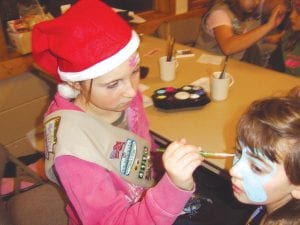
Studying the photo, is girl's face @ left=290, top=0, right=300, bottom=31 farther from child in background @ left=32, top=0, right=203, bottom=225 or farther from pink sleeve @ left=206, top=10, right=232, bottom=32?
child in background @ left=32, top=0, right=203, bottom=225

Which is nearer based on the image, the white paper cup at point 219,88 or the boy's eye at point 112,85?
the boy's eye at point 112,85

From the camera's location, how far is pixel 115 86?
959mm

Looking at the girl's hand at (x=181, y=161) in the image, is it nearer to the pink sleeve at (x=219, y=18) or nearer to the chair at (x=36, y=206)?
the chair at (x=36, y=206)

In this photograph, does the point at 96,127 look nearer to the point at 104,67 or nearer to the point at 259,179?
the point at 104,67

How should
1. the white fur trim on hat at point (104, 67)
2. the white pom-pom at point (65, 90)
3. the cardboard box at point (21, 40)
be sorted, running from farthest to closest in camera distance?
the cardboard box at point (21, 40) < the white pom-pom at point (65, 90) < the white fur trim on hat at point (104, 67)

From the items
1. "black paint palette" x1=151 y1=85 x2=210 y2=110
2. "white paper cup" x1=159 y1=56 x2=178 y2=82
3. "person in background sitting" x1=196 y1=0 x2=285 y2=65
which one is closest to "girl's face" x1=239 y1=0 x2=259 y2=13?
"person in background sitting" x1=196 y1=0 x2=285 y2=65

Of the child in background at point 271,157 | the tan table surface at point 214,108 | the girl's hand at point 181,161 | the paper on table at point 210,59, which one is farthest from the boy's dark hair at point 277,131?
the paper on table at point 210,59

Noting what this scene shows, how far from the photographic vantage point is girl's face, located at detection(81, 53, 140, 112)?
0.94m

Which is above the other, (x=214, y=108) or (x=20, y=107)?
(x=214, y=108)

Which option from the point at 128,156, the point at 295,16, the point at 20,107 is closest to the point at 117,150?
the point at 128,156

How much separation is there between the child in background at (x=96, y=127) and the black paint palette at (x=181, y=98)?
412 mm

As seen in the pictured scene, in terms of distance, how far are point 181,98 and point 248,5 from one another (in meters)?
0.84

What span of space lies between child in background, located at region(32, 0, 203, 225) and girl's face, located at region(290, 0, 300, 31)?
1.27m

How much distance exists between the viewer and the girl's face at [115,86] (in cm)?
94
